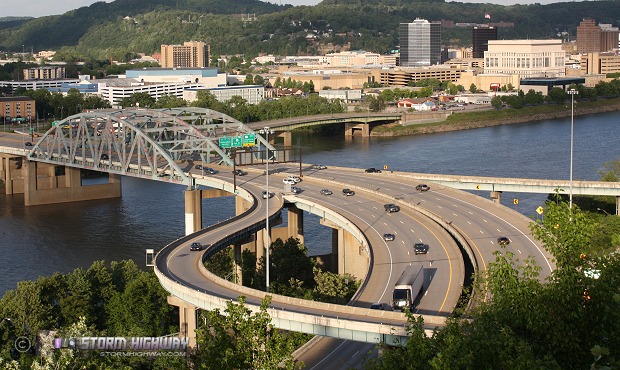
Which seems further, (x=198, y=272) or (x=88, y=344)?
(x=198, y=272)

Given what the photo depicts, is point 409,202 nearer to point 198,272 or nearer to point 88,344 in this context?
point 198,272

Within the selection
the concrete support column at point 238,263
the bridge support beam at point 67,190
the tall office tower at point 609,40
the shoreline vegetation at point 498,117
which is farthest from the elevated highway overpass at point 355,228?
the tall office tower at point 609,40

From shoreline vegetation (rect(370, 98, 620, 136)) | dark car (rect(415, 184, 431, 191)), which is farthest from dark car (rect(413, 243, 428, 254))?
shoreline vegetation (rect(370, 98, 620, 136))

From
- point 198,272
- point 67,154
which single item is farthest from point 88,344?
point 67,154

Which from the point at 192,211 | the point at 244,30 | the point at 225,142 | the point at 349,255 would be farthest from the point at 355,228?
the point at 244,30

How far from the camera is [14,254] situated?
97.8 feet

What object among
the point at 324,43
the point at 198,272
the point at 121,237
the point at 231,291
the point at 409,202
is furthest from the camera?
the point at 324,43

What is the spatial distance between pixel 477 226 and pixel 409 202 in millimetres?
3667

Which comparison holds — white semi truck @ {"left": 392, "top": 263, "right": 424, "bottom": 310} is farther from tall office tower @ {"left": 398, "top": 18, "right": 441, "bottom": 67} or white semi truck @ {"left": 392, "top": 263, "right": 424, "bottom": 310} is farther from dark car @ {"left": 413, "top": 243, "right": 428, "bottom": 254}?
tall office tower @ {"left": 398, "top": 18, "right": 441, "bottom": 67}

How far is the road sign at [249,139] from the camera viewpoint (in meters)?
38.2

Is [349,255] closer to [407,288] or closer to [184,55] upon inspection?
[407,288]

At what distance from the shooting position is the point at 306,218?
109ft

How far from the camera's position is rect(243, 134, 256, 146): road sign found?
125 ft

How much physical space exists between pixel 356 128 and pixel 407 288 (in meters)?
48.4
